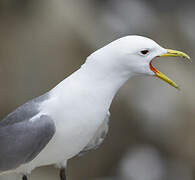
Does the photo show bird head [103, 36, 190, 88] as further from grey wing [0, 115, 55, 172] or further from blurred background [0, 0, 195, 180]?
blurred background [0, 0, 195, 180]

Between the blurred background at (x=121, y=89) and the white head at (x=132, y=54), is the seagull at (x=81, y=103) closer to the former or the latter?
A: the white head at (x=132, y=54)

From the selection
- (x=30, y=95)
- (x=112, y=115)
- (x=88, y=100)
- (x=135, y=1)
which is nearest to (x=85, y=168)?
(x=112, y=115)

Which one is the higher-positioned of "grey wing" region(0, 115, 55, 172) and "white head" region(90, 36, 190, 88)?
"white head" region(90, 36, 190, 88)

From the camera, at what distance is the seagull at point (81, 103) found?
180cm

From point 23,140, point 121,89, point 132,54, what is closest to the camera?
point 132,54

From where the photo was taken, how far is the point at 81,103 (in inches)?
72.3

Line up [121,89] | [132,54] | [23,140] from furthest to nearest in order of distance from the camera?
[121,89]
[23,140]
[132,54]

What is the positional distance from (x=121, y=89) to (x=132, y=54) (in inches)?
80.7

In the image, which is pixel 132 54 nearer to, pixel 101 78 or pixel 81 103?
pixel 101 78

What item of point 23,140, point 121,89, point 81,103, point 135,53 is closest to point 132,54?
point 135,53

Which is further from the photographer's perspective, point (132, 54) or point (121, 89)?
point (121, 89)

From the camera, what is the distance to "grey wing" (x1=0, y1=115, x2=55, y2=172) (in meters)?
1.85

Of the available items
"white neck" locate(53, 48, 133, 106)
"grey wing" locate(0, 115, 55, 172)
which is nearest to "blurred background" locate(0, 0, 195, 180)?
"grey wing" locate(0, 115, 55, 172)

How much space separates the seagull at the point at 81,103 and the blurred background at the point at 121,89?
65.8 inches
